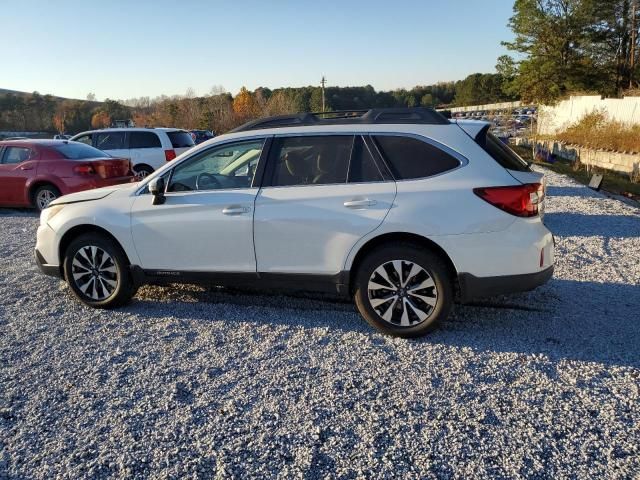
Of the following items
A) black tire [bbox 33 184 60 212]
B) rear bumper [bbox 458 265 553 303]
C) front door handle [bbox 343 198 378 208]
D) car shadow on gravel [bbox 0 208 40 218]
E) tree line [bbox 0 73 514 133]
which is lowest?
car shadow on gravel [bbox 0 208 40 218]

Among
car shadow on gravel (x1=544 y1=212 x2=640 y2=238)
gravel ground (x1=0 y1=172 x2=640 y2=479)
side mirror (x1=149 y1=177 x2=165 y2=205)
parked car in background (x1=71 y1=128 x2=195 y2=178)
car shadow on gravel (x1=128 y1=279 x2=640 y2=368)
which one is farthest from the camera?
parked car in background (x1=71 y1=128 x2=195 y2=178)

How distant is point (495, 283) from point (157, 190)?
2.99 m

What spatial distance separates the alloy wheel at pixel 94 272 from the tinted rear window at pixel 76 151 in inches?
242

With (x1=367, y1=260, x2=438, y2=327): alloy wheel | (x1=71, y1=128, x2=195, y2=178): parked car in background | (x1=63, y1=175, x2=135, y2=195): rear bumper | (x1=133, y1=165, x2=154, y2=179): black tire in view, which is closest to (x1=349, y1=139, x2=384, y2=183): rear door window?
(x1=367, y1=260, x2=438, y2=327): alloy wheel

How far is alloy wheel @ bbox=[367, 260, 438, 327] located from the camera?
4051mm

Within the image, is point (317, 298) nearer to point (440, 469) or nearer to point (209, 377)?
point (209, 377)

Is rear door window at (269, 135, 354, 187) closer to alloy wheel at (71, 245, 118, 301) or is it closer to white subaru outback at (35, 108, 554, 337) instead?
white subaru outback at (35, 108, 554, 337)

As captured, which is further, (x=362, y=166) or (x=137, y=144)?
(x=137, y=144)

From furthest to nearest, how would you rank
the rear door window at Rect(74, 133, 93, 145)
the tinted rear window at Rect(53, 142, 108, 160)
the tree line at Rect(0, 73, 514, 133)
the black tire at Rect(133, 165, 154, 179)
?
the tree line at Rect(0, 73, 514, 133) → the rear door window at Rect(74, 133, 93, 145) → the black tire at Rect(133, 165, 154, 179) → the tinted rear window at Rect(53, 142, 108, 160)

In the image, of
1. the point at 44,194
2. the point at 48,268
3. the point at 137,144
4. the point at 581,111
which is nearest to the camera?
the point at 48,268

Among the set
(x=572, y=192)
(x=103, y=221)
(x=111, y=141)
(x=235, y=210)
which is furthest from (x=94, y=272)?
(x=572, y=192)

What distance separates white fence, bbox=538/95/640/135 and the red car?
2484 centimetres

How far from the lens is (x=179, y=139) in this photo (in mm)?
14258

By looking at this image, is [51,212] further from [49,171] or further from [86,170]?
[49,171]
